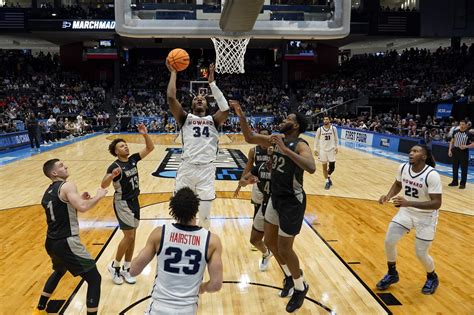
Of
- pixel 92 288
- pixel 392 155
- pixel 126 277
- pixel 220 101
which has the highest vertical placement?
pixel 220 101

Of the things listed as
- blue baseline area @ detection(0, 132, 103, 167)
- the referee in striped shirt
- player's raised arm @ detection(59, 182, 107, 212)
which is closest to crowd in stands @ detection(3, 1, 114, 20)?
blue baseline area @ detection(0, 132, 103, 167)

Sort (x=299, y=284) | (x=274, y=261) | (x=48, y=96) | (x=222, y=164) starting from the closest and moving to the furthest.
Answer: (x=299, y=284)
(x=274, y=261)
(x=222, y=164)
(x=48, y=96)

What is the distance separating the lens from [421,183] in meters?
5.06

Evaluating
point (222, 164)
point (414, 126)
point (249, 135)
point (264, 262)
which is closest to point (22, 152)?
point (222, 164)

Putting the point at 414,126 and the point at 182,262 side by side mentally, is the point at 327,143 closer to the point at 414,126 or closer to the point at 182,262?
the point at 182,262

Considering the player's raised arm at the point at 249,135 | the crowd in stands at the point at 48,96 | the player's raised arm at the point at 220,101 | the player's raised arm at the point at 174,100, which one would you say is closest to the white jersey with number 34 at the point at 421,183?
the player's raised arm at the point at 249,135

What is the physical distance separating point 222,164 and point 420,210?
10.8m

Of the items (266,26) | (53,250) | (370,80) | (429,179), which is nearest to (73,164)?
(266,26)

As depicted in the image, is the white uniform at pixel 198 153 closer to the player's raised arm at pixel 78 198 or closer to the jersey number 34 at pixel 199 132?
the jersey number 34 at pixel 199 132

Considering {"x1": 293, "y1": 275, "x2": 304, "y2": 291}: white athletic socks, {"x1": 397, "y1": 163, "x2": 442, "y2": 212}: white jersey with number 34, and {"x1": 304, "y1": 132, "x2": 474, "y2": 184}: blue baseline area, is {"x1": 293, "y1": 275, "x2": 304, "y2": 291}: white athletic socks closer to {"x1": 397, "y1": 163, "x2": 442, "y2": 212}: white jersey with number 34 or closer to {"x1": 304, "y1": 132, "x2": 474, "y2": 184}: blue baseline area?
{"x1": 397, "y1": 163, "x2": 442, "y2": 212}: white jersey with number 34

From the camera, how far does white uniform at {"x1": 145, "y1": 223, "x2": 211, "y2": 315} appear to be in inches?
118

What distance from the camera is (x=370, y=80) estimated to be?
118ft

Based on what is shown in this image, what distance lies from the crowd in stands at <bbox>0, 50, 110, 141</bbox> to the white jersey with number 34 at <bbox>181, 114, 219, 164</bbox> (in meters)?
21.0

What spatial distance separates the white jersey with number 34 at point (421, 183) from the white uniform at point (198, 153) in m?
2.33
